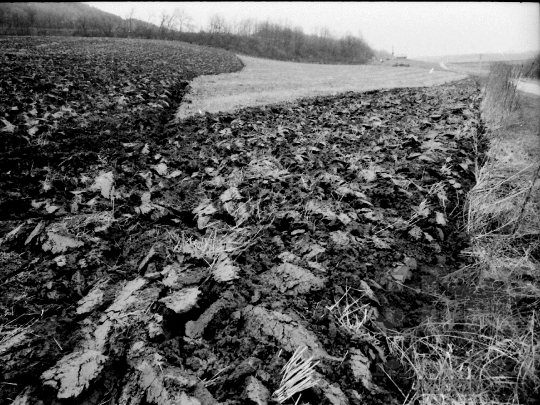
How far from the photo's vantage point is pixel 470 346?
1536mm

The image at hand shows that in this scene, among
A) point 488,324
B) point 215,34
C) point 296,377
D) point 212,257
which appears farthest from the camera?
point 215,34

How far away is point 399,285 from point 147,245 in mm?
1875

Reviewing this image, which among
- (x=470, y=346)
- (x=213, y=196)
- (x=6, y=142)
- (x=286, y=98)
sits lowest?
(x=470, y=346)

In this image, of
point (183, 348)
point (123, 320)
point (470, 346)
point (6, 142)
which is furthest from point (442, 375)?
point (6, 142)

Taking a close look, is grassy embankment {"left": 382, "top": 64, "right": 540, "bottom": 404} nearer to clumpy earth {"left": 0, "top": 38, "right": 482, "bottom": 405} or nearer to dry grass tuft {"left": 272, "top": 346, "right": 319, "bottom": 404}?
clumpy earth {"left": 0, "top": 38, "right": 482, "bottom": 405}

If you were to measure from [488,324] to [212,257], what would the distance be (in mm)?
1685

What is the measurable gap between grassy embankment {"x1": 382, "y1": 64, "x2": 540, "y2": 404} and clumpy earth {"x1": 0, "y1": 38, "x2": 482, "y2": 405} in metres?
0.10

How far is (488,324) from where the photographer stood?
5.13 feet

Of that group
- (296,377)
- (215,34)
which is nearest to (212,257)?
(296,377)

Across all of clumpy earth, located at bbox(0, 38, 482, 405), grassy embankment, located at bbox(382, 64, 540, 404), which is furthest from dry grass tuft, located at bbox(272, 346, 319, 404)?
grassy embankment, located at bbox(382, 64, 540, 404)

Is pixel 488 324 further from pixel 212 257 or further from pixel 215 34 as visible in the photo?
pixel 215 34

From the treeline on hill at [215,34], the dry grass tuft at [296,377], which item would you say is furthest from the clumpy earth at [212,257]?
the treeline on hill at [215,34]

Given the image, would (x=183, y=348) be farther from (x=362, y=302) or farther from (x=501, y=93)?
(x=501, y=93)

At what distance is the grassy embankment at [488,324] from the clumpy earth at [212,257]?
101 mm
